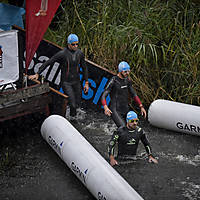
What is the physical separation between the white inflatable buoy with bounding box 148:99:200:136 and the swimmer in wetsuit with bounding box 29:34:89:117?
1.57 m

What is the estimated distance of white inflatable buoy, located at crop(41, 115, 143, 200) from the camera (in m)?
5.34

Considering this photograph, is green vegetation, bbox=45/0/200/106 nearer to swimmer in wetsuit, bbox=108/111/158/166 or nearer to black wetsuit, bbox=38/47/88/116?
black wetsuit, bbox=38/47/88/116

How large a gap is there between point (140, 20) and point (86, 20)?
5.69 feet

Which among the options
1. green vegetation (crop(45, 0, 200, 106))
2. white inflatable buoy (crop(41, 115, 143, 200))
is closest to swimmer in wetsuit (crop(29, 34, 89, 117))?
white inflatable buoy (crop(41, 115, 143, 200))

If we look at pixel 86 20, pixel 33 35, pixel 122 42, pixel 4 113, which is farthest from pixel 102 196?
pixel 86 20

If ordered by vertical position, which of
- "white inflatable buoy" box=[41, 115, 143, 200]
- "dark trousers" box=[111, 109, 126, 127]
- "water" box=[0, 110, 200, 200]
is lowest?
"water" box=[0, 110, 200, 200]

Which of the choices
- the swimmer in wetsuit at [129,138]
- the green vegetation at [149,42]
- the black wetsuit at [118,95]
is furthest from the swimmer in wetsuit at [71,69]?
the swimmer in wetsuit at [129,138]

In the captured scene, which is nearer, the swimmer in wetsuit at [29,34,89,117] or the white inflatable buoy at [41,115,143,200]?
the white inflatable buoy at [41,115,143,200]

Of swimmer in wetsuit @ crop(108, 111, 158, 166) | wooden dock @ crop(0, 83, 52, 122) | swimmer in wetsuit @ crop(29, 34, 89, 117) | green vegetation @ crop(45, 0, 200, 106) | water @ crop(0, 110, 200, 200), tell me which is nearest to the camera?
water @ crop(0, 110, 200, 200)

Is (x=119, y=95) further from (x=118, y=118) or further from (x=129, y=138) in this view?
(x=129, y=138)

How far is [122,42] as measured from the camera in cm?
945

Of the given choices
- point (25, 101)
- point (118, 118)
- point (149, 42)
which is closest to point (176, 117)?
point (118, 118)

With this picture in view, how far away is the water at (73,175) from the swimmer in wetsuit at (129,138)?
1.08 ft

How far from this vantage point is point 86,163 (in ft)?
19.4
